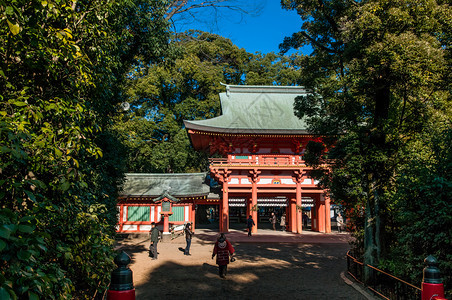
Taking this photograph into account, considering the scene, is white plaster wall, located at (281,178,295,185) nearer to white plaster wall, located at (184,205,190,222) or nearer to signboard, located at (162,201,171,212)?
white plaster wall, located at (184,205,190,222)

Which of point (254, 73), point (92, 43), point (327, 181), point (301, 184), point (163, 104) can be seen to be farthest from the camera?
point (254, 73)

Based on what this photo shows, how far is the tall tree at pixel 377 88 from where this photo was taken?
8.12m

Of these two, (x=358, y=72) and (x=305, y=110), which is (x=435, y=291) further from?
(x=305, y=110)

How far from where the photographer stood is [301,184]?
24016 mm

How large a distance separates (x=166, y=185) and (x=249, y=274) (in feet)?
55.6

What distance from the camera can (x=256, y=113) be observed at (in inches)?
→ 1033

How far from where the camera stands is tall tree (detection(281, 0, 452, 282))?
26.6 ft

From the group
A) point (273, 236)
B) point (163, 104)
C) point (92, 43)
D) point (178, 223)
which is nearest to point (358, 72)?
point (92, 43)

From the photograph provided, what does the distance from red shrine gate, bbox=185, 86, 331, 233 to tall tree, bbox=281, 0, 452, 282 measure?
12.1m

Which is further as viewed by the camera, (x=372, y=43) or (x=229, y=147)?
(x=229, y=147)

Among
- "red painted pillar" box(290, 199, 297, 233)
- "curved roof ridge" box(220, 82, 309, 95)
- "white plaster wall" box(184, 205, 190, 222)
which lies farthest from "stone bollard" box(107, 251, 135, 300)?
"curved roof ridge" box(220, 82, 309, 95)

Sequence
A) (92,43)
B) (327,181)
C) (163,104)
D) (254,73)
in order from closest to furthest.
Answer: (92,43), (327,181), (163,104), (254,73)

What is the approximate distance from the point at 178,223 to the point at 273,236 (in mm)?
7160

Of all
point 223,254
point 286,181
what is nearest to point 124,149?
point 223,254
